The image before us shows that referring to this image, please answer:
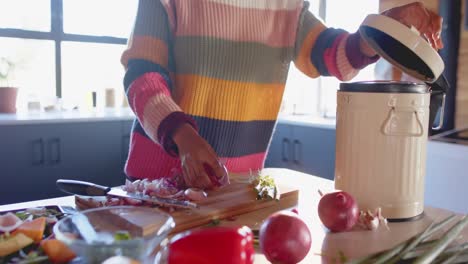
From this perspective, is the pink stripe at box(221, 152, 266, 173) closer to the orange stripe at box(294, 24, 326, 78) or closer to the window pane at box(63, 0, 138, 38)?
the orange stripe at box(294, 24, 326, 78)

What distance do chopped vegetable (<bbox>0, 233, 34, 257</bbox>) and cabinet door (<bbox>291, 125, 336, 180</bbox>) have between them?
6.96 feet

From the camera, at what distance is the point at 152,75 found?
89cm

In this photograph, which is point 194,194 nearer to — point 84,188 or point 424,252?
point 84,188

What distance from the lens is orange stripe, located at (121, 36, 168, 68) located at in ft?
3.03

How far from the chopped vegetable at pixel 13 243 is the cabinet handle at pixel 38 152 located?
1881 millimetres

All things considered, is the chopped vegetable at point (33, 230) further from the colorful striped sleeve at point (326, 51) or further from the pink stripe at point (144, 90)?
the colorful striped sleeve at point (326, 51)

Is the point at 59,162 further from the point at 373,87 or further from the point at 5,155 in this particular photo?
the point at 373,87

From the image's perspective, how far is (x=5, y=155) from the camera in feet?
7.34

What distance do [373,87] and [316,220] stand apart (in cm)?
26

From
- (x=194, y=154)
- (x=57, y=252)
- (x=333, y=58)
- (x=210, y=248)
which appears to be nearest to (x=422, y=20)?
(x=333, y=58)

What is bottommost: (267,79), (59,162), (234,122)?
(59,162)

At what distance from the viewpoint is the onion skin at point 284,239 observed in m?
0.59

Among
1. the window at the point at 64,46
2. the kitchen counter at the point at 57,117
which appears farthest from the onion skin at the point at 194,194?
the window at the point at 64,46

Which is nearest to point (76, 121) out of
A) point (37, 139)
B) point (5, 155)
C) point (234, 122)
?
point (37, 139)
